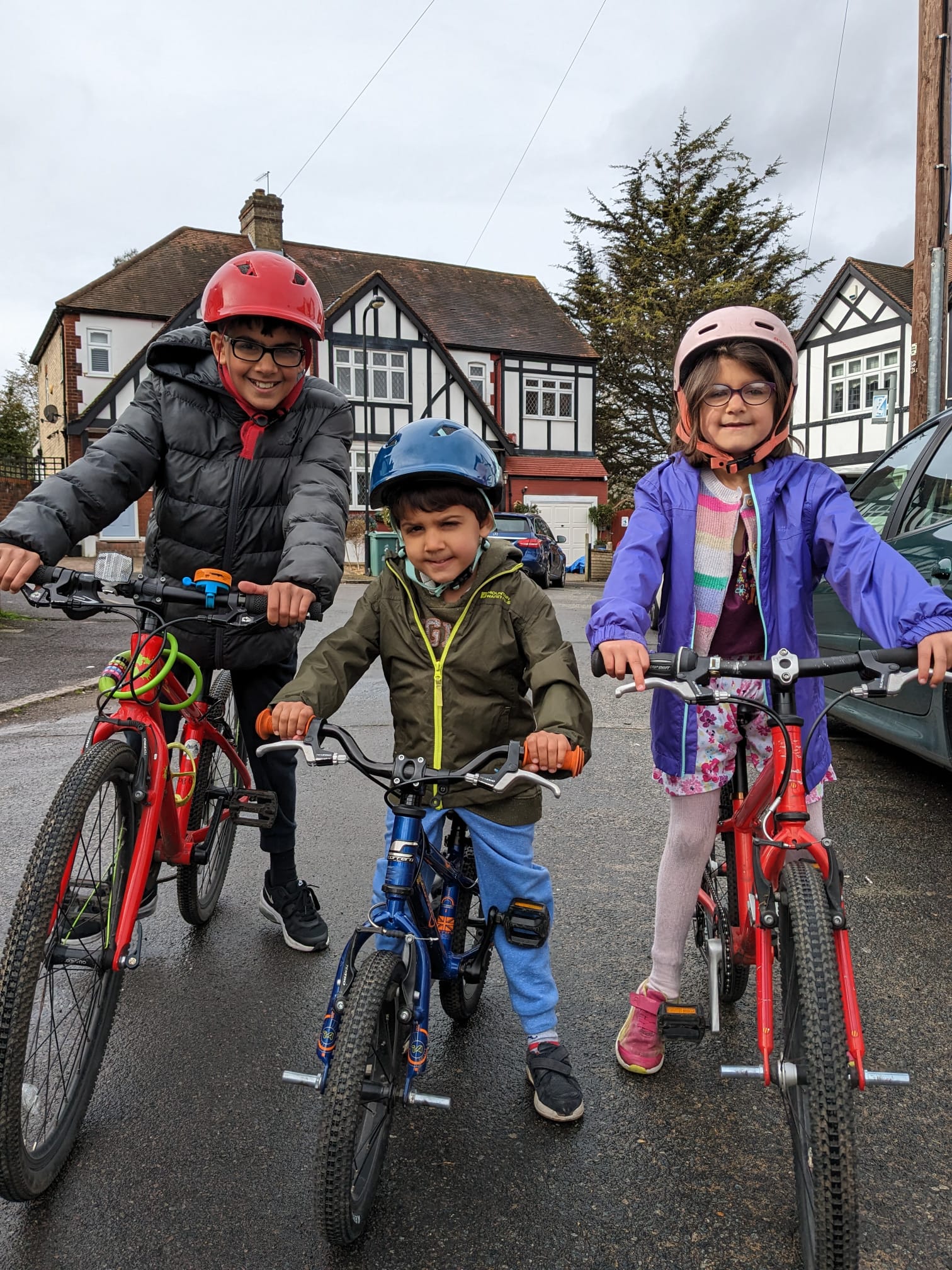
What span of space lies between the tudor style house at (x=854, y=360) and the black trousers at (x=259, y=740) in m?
26.7

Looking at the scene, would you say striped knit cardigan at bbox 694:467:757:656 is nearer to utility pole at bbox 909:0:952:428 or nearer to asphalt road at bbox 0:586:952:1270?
asphalt road at bbox 0:586:952:1270

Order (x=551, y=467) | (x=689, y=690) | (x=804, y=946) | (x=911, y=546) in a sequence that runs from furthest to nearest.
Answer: (x=551, y=467), (x=911, y=546), (x=689, y=690), (x=804, y=946)

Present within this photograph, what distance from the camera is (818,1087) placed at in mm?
1851

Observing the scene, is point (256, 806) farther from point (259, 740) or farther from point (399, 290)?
point (399, 290)

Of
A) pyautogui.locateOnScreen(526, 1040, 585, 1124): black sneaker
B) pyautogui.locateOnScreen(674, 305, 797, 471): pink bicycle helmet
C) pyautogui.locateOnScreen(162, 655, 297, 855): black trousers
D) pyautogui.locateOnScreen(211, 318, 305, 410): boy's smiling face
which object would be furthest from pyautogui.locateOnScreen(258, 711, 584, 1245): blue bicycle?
pyautogui.locateOnScreen(211, 318, 305, 410): boy's smiling face

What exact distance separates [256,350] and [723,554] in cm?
154

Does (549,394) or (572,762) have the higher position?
(549,394)

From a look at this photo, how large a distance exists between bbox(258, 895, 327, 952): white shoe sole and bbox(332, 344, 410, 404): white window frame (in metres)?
30.5

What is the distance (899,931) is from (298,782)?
3.33 metres

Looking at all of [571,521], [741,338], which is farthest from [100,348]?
[741,338]

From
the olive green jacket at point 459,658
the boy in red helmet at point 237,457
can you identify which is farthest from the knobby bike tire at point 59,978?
the olive green jacket at point 459,658

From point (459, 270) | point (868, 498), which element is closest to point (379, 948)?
point (868, 498)

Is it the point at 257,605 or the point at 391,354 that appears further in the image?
the point at 391,354

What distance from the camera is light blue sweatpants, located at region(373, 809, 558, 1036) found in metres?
2.59
